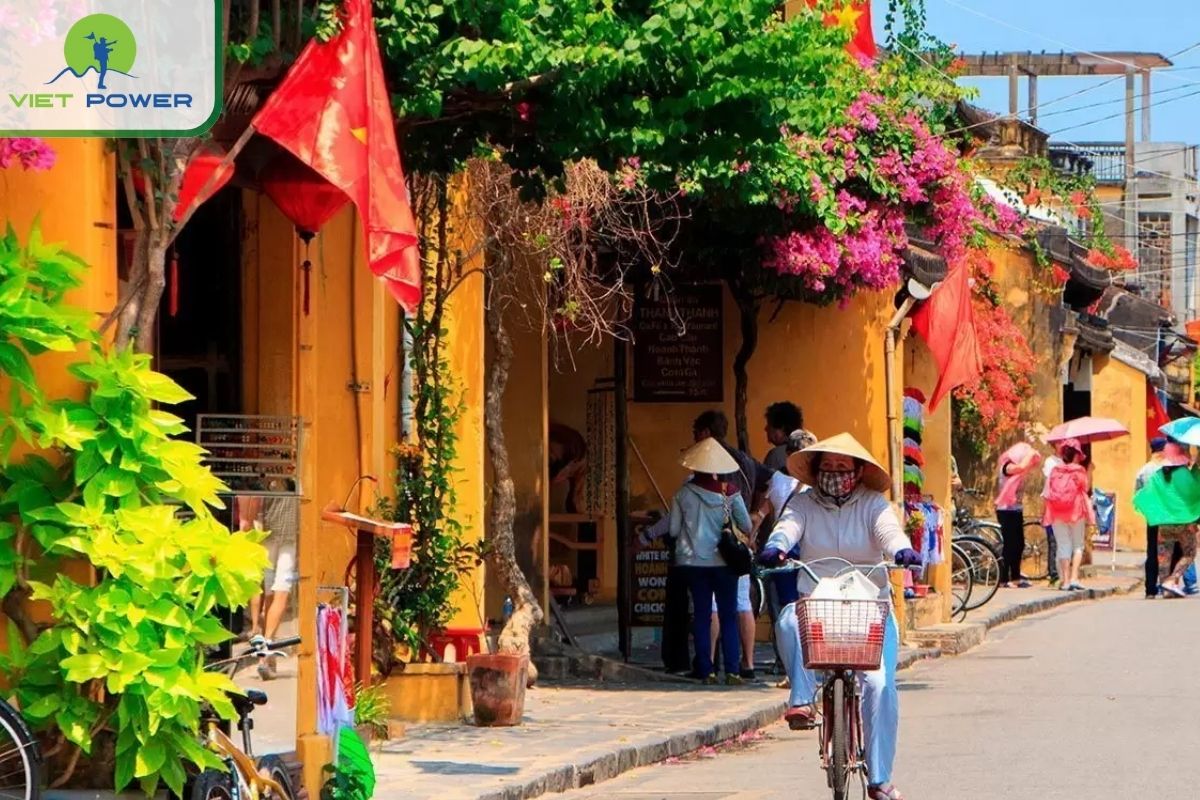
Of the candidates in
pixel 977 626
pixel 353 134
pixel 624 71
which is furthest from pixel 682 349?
pixel 353 134

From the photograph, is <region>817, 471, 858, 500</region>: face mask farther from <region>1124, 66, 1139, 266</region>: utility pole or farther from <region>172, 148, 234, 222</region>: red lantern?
<region>1124, 66, 1139, 266</region>: utility pole

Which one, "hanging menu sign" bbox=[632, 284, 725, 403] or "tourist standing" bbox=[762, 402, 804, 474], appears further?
"hanging menu sign" bbox=[632, 284, 725, 403]

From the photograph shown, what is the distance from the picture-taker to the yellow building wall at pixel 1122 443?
139 ft

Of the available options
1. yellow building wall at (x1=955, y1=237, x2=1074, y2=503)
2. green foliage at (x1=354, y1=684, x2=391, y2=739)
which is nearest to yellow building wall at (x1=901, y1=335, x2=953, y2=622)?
yellow building wall at (x1=955, y1=237, x2=1074, y2=503)

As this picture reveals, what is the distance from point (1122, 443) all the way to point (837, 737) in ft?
112

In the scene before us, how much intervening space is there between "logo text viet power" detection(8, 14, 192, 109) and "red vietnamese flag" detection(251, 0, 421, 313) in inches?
81.8

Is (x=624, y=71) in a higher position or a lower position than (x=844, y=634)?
higher

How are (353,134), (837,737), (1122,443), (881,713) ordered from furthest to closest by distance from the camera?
(1122,443)
(881,713)
(837,737)
(353,134)

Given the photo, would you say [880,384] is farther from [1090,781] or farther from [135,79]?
[135,79]

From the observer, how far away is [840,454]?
10344mm

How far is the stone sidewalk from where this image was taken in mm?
11070

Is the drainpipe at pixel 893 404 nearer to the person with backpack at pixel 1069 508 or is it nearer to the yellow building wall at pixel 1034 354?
the person with backpack at pixel 1069 508

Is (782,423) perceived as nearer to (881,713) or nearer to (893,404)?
(893,404)

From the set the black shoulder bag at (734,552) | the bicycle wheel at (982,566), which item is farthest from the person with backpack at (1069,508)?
the black shoulder bag at (734,552)
